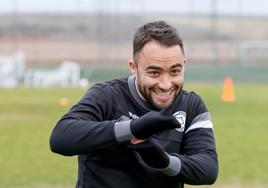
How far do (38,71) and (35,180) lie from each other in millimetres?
28993

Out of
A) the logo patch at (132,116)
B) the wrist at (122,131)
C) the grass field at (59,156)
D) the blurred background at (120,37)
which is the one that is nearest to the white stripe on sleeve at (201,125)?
the logo patch at (132,116)

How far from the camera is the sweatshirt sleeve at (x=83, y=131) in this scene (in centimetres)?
344

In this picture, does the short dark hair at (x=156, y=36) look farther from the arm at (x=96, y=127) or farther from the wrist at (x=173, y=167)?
the wrist at (x=173, y=167)

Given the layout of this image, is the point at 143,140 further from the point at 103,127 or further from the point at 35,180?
the point at 35,180

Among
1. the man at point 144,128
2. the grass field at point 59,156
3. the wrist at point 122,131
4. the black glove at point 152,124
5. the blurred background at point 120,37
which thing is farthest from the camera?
the blurred background at point 120,37

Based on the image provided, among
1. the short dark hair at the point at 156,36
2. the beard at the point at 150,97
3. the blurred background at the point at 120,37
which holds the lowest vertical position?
the blurred background at the point at 120,37

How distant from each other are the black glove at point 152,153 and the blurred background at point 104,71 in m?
3.85

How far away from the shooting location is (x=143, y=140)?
10.8ft

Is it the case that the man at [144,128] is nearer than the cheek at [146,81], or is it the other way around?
the man at [144,128]

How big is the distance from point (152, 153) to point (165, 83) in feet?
0.98

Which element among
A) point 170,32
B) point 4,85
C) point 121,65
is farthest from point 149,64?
point 121,65

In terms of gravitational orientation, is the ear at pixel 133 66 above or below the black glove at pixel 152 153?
above

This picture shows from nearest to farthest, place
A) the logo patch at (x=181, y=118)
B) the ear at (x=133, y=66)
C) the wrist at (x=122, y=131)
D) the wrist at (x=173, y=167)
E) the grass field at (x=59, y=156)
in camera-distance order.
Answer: the wrist at (x=122, y=131), the wrist at (x=173, y=167), the ear at (x=133, y=66), the logo patch at (x=181, y=118), the grass field at (x=59, y=156)

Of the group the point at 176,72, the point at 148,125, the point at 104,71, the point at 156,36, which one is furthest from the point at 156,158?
the point at 104,71
